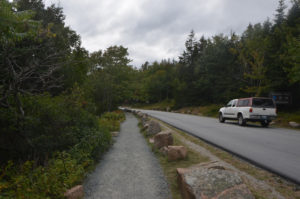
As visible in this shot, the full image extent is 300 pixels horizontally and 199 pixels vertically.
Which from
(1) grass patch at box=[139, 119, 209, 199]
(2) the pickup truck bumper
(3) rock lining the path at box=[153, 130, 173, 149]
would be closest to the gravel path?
(1) grass patch at box=[139, 119, 209, 199]

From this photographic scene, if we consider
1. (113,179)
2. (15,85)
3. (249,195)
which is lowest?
(113,179)

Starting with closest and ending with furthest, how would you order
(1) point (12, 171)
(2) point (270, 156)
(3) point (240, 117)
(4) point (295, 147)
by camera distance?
(1) point (12, 171) → (2) point (270, 156) → (4) point (295, 147) → (3) point (240, 117)

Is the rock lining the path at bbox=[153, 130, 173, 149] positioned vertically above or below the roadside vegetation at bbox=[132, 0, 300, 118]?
below

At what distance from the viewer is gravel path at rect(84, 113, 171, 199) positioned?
4.45 metres

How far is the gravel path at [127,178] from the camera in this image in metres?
4.45

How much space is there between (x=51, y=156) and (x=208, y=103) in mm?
37704

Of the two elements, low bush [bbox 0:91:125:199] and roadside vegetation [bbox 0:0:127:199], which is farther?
low bush [bbox 0:91:125:199]

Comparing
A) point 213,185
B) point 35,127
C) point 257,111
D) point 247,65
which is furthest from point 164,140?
point 247,65

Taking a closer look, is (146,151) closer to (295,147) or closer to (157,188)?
(157,188)

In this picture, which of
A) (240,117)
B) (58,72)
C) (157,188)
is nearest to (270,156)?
(157,188)

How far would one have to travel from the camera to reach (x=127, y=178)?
5.35m

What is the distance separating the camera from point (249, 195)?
127 inches

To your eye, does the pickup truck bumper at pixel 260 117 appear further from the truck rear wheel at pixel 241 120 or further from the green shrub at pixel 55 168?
the green shrub at pixel 55 168

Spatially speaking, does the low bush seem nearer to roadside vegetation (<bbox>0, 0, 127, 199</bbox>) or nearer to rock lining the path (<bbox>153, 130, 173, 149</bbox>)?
roadside vegetation (<bbox>0, 0, 127, 199</bbox>)
